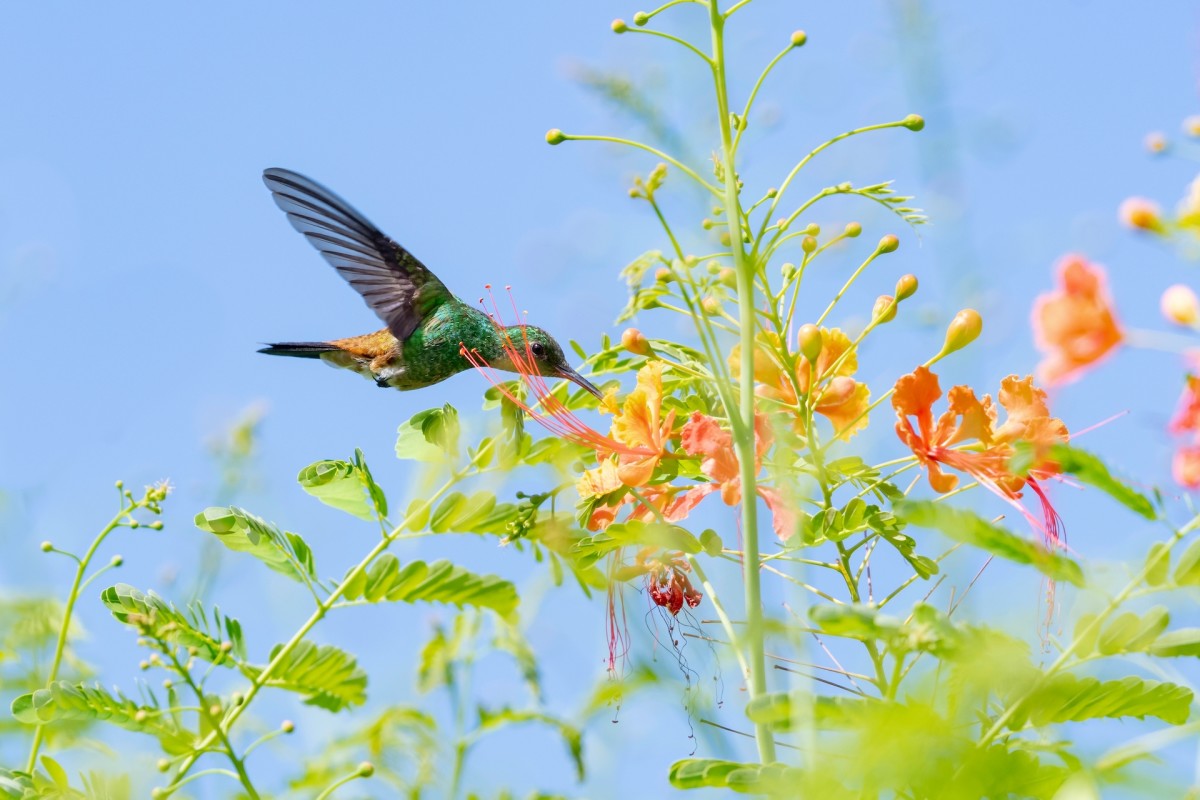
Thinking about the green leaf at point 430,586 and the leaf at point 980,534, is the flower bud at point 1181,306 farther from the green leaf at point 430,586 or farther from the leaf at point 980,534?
the green leaf at point 430,586

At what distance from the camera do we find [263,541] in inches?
91.3

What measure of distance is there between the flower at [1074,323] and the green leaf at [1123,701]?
1.75 feet

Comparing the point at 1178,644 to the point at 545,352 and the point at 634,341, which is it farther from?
the point at 545,352

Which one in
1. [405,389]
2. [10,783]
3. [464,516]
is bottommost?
[10,783]

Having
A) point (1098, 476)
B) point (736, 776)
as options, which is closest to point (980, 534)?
point (1098, 476)

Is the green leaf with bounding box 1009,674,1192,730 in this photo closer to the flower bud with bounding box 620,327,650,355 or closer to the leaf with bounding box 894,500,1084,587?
the leaf with bounding box 894,500,1084,587

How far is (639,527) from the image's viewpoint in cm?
201

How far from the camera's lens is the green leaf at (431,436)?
7.88 feet

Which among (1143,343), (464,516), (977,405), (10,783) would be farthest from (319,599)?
(1143,343)

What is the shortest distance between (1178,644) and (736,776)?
53cm

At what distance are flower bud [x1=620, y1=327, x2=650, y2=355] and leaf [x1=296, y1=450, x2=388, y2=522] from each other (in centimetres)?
58

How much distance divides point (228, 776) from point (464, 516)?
24.6 inches

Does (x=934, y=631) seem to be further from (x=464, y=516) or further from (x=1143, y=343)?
(x=464, y=516)

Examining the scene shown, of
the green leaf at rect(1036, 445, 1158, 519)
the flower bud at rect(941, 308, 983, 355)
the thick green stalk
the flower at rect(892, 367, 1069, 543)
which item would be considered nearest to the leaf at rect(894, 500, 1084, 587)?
the green leaf at rect(1036, 445, 1158, 519)
